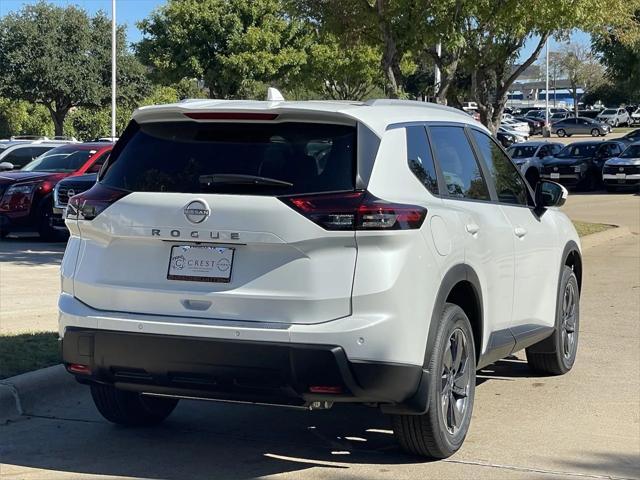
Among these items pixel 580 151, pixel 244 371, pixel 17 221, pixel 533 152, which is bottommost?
pixel 17 221

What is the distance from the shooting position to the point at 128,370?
514 centimetres

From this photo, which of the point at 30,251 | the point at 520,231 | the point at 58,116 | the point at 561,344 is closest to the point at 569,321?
the point at 561,344

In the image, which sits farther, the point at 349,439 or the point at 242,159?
the point at 349,439

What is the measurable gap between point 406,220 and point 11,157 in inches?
742

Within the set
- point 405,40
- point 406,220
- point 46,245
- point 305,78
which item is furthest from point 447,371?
point 305,78

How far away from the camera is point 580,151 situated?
34438 mm

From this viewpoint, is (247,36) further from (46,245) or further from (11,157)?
(46,245)

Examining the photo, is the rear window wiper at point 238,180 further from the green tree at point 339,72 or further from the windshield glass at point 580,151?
the windshield glass at point 580,151

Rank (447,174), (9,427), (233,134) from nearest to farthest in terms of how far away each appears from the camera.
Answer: (233,134), (447,174), (9,427)

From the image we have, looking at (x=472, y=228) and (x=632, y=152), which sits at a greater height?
(x=472, y=228)

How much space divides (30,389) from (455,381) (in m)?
2.91

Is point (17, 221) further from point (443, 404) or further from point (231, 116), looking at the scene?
point (443, 404)

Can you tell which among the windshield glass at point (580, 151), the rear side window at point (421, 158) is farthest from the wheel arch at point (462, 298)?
the windshield glass at point (580, 151)

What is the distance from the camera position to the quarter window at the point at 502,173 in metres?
6.66
